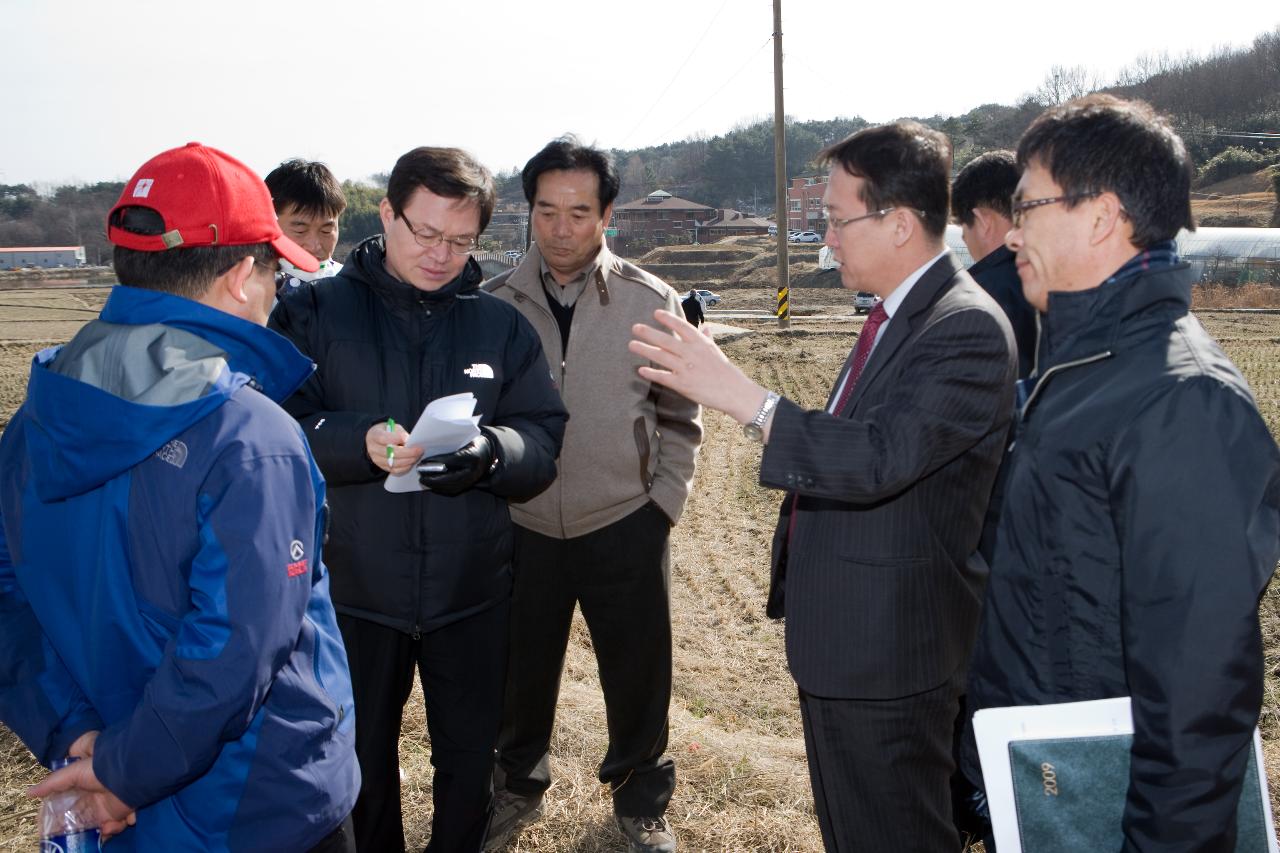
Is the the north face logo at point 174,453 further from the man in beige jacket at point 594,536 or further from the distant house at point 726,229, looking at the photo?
the distant house at point 726,229

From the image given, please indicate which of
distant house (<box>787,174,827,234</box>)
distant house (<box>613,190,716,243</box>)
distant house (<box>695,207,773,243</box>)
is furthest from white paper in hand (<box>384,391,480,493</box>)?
distant house (<box>787,174,827,234</box>)

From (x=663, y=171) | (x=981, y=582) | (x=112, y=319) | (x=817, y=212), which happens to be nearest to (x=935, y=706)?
(x=981, y=582)

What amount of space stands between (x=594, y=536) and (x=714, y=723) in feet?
5.15

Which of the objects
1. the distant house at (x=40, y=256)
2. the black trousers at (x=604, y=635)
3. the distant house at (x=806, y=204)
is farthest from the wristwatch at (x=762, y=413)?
the distant house at (x=40, y=256)

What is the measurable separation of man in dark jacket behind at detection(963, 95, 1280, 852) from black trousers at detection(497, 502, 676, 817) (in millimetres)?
1557

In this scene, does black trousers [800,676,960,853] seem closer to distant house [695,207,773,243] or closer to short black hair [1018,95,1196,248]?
short black hair [1018,95,1196,248]

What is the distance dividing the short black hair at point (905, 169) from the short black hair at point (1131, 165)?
1.72 ft

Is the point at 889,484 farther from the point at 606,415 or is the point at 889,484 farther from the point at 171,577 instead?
the point at 606,415

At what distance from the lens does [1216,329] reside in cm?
1892

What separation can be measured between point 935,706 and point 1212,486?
101 cm

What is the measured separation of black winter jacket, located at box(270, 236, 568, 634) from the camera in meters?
2.46

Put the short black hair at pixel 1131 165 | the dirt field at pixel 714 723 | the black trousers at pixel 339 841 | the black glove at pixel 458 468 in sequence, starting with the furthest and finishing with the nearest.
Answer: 1. the dirt field at pixel 714 723
2. the black glove at pixel 458 468
3. the black trousers at pixel 339 841
4. the short black hair at pixel 1131 165

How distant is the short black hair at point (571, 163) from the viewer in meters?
3.29

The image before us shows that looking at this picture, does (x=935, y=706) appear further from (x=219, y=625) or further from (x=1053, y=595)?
(x=219, y=625)
